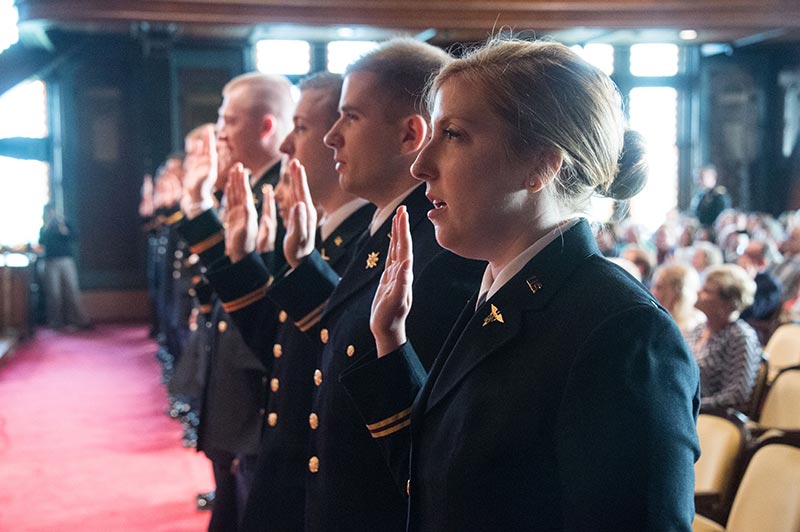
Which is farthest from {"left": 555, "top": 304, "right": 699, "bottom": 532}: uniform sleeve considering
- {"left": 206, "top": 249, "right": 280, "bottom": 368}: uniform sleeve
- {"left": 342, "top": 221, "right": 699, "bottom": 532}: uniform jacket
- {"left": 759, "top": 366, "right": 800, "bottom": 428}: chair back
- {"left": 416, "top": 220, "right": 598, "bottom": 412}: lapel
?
{"left": 759, "top": 366, "right": 800, "bottom": 428}: chair back

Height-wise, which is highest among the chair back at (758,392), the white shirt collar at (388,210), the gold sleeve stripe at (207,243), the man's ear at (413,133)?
the man's ear at (413,133)

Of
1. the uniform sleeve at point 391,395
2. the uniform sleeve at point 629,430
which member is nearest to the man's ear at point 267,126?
the uniform sleeve at point 391,395

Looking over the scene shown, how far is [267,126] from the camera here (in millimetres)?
3135

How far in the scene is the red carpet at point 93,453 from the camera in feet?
13.8

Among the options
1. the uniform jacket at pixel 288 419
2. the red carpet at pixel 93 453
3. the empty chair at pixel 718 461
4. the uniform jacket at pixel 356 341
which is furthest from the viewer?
the red carpet at pixel 93 453

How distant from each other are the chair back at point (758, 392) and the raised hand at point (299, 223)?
276cm

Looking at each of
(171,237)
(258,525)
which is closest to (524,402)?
(258,525)

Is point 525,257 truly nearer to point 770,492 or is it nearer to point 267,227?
point 267,227

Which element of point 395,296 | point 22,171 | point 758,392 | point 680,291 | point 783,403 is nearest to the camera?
point 395,296

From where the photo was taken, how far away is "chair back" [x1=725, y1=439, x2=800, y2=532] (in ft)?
7.34

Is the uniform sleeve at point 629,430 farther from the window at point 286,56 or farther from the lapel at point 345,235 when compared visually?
the window at point 286,56

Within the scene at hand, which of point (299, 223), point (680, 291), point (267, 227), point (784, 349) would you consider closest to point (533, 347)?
point (299, 223)

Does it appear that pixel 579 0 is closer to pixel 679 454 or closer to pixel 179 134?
pixel 179 134

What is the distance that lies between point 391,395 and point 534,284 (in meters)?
0.32
